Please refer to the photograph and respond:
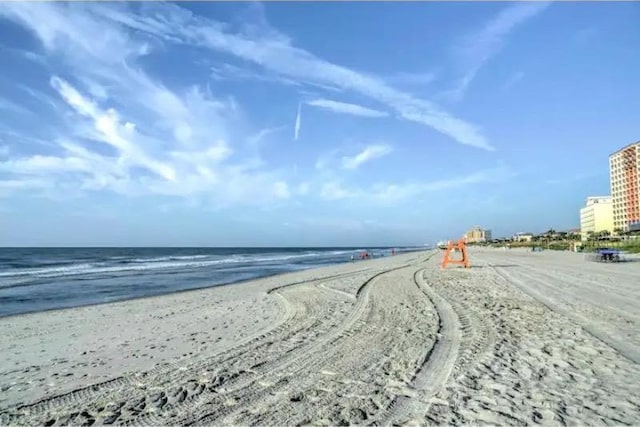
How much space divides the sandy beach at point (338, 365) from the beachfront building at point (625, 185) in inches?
4112

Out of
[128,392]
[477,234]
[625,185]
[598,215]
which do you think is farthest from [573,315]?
[477,234]

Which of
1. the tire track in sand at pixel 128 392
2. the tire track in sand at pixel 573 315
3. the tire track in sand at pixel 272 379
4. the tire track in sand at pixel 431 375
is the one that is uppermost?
the tire track in sand at pixel 573 315

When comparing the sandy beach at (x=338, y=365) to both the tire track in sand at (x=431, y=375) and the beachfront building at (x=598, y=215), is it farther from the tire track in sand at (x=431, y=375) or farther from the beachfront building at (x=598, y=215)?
the beachfront building at (x=598, y=215)

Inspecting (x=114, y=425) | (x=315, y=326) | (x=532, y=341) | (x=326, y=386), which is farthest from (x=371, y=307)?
(x=114, y=425)

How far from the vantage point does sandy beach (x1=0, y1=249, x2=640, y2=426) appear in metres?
3.90

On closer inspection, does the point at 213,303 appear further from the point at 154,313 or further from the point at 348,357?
the point at 348,357

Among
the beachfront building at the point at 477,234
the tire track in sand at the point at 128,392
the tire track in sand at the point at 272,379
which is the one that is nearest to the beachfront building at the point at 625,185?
the beachfront building at the point at 477,234

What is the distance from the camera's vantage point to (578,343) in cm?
616

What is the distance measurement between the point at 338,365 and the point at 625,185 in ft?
396

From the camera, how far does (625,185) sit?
99625 millimetres

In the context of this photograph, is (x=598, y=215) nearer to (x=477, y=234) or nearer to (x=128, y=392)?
(x=477, y=234)

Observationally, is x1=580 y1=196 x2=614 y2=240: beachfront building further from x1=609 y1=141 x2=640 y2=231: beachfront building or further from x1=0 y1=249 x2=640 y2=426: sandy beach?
x1=0 y1=249 x2=640 y2=426: sandy beach

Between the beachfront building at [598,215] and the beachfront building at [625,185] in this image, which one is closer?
the beachfront building at [625,185]

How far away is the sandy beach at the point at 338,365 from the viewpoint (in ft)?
12.8
